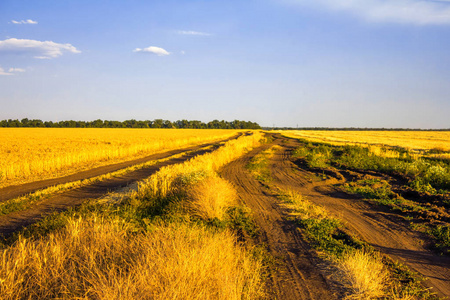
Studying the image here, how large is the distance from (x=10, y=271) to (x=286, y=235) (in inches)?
209

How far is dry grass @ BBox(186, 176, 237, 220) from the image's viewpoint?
7164 mm

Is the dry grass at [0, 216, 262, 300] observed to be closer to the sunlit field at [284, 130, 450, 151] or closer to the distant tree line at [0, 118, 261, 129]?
the sunlit field at [284, 130, 450, 151]

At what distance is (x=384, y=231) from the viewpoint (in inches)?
272

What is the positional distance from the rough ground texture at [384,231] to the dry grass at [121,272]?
3361 millimetres

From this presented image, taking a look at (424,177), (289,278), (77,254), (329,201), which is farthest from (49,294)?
(424,177)

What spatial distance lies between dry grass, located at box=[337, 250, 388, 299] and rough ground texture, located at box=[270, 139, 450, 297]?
2.97ft

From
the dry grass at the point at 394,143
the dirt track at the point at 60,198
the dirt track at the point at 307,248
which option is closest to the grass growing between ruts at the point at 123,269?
the dirt track at the point at 307,248

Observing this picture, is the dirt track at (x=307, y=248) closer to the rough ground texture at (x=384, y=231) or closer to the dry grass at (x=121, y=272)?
the rough ground texture at (x=384, y=231)

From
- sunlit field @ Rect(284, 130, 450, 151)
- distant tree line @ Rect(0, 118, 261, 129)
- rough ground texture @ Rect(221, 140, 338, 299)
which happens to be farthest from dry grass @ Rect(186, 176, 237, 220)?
distant tree line @ Rect(0, 118, 261, 129)

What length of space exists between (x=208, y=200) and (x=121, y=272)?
4257 millimetres

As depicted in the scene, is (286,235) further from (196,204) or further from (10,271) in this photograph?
(10,271)

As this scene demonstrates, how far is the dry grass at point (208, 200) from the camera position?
23.5ft

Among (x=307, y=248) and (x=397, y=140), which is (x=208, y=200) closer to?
(x=307, y=248)

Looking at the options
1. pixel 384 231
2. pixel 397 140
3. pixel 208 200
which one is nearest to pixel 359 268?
pixel 384 231
